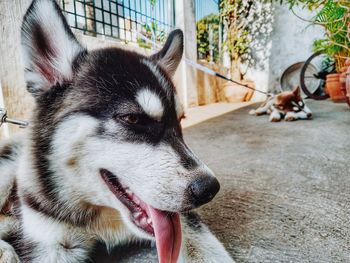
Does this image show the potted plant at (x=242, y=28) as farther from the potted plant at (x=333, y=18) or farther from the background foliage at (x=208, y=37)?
the potted plant at (x=333, y=18)

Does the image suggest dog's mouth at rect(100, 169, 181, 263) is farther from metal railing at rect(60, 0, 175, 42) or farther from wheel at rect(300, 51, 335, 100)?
wheel at rect(300, 51, 335, 100)

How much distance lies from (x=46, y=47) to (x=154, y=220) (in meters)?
0.88

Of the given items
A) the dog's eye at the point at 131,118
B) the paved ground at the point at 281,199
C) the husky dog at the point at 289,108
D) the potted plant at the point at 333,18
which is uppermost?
the potted plant at the point at 333,18

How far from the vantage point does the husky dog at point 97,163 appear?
0.98 m

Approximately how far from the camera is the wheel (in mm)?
7664

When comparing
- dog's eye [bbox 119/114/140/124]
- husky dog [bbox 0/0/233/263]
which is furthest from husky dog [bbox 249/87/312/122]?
dog's eye [bbox 119/114/140/124]

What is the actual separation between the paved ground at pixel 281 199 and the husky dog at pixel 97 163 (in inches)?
7.7

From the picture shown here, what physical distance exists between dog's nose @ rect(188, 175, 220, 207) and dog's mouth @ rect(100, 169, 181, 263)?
0.50 feet

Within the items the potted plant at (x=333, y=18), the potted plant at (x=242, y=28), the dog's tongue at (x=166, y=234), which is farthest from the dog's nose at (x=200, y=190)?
the potted plant at (x=242, y=28)

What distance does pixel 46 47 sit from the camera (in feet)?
4.05

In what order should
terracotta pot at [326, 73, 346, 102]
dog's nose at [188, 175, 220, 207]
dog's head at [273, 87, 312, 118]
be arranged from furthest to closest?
terracotta pot at [326, 73, 346, 102]
dog's head at [273, 87, 312, 118]
dog's nose at [188, 175, 220, 207]

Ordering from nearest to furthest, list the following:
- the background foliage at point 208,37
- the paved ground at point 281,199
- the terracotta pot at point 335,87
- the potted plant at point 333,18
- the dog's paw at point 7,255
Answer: the dog's paw at point 7,255 < the paved ground at point 281,199 < the potted plant at point 333,18 < the terracotta pot at point 335,87 < the background foliage at point 208,37

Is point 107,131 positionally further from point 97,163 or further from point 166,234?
point 166,234

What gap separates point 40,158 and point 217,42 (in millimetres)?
9726
